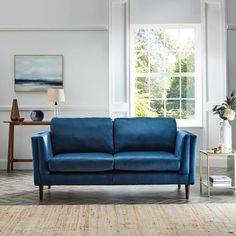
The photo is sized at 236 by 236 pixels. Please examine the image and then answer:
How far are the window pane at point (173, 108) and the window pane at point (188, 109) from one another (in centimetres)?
10

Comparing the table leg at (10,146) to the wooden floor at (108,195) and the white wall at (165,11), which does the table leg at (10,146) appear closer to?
the wooden floor at (108,195)

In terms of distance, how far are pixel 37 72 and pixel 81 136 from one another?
2.38m

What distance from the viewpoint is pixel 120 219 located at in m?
4.08

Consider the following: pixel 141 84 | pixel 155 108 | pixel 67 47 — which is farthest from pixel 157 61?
pixel 67 47

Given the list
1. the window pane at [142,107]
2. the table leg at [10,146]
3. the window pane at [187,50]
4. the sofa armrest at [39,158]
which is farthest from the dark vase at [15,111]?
the window pane at [187,50]

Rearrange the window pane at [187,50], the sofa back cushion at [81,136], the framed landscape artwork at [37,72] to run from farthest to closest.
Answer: the window pane at [187,50] < the framed landscape artwork at [37,72] < the sofa back cushion at [81,136]

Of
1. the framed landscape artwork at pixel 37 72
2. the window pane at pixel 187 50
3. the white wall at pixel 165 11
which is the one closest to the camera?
A: the framed landscape artwork at pixel 37 72

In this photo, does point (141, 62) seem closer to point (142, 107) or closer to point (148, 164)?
point (142, 107)

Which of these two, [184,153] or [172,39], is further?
[172,39]

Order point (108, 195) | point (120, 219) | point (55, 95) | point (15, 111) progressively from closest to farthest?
point (120, 219) < point (108, 195) < point (55, 95) < point (15, 111)

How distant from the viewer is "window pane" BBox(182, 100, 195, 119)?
318 inches

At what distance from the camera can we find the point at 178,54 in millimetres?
8086

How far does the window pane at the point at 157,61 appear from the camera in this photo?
26.6ft

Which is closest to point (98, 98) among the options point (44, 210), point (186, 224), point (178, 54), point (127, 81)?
point (127, 81)
